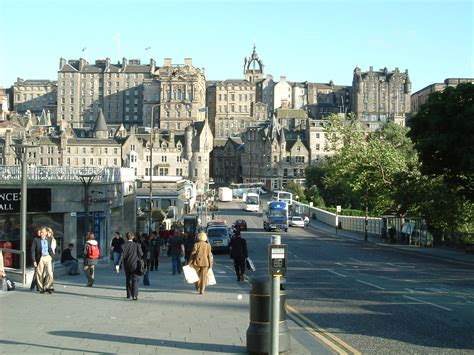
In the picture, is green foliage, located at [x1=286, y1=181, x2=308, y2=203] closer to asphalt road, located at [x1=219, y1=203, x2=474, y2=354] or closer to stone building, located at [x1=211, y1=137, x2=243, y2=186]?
stone building, located at [x1=211, y1=137, x2=243, y2=186]

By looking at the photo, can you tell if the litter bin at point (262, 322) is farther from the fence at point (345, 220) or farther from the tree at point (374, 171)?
the fence at point (345, 220)

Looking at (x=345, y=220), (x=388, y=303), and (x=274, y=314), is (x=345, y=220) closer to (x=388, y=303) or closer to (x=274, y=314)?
(x=388, y=303)

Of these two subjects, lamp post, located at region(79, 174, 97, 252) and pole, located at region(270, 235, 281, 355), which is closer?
pole, located at region(270, 235, 281, 355)

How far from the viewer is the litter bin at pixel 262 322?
11.8 m

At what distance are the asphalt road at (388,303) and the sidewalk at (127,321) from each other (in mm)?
1314

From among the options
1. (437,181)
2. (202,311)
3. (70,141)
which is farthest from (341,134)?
(70,141)

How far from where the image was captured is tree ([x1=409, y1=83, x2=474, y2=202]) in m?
38.3

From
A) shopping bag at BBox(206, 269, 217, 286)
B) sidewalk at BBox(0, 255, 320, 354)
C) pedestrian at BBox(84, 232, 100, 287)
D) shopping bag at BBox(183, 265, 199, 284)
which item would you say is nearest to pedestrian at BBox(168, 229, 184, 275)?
sidewalk at BBox(0, 255, 320, 354)

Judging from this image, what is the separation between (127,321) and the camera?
14859mm

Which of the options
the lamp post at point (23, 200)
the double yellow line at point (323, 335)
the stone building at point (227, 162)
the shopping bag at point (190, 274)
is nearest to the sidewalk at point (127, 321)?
the double yellow line at point (323, 335)

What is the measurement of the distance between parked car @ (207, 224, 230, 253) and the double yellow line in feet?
89.6

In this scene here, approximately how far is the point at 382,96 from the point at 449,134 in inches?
6092

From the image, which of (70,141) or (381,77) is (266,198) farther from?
(381,77)

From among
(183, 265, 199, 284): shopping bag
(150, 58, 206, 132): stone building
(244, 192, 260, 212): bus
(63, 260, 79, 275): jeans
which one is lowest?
(244, 192, 260, 212): bus
